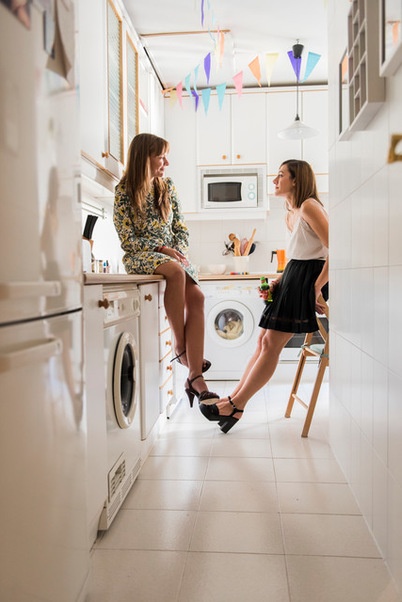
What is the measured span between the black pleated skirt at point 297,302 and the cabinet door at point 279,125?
194 centimetres

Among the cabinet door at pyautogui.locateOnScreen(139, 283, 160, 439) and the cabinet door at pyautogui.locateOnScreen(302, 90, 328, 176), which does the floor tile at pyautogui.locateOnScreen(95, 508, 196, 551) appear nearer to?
the cabinet door at pyautogui.locateOnScreen(139, 283, 160, 439)

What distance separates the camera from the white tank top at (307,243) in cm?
262

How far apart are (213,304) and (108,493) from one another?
2.52m

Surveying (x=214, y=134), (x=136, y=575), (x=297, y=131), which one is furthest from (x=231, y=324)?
(x=136, y=575)

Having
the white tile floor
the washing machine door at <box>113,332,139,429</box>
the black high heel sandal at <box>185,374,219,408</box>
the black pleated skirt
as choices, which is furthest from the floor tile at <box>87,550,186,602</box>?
the black pleated skirt

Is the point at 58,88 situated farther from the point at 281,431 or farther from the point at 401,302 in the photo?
the point at 281,431

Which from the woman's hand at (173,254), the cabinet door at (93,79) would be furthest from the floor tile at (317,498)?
the cabinet door at (93,79)

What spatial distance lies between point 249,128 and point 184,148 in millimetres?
597

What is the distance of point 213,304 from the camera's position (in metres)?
3.99

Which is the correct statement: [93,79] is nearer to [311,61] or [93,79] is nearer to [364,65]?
[364,65]

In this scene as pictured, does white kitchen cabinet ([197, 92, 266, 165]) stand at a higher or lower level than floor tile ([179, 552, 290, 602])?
higher

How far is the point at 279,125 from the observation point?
4.30 metres

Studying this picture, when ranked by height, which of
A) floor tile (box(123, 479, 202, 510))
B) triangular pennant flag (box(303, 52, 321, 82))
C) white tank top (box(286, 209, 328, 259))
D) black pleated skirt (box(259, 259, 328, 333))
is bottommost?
floor tile (box(123, 479, 202, 510))

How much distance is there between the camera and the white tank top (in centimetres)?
262
